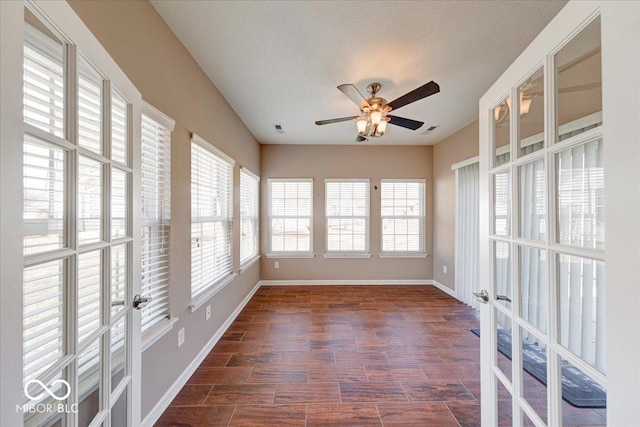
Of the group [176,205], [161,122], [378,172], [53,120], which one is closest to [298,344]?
[176,205]

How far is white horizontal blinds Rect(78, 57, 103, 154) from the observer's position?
34.7 inches

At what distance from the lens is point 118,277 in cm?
110

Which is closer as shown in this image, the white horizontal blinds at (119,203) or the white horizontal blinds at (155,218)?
the white horizontal blinds at (119,203)

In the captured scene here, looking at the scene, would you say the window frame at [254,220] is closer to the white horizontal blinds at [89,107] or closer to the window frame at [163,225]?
the window frame at [163,225]

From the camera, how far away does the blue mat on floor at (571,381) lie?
75cm

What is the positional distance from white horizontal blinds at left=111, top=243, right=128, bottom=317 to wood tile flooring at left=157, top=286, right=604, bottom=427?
3.87ft

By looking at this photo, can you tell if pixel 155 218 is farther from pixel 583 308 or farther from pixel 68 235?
pixel 583 308

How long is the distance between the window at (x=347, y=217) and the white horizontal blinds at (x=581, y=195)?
414cm

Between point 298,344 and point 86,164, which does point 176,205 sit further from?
point 298,344

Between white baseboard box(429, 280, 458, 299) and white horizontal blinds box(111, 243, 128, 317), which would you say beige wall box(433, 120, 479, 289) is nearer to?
white baseboard box(429, 280, 458, 299)

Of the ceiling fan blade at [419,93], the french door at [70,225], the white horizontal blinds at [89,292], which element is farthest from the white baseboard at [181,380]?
the ceiling fan blade at [419,93]

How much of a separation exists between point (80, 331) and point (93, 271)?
0.20 m

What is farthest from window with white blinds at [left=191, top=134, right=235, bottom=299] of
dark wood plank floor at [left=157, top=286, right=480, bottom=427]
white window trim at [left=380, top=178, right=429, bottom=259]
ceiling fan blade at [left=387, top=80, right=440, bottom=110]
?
white window trim at [left=380, top=178, right=429, bottom=259]

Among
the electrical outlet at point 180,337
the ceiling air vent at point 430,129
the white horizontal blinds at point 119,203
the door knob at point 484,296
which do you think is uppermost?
the ceiling air vent at point 430,129
